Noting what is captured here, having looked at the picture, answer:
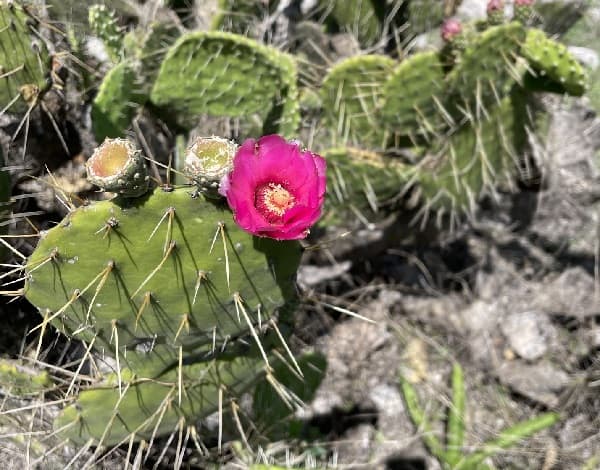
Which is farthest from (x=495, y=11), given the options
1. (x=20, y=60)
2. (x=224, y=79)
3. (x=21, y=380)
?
(x=21, y=380)

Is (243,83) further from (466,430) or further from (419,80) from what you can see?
(466,430)

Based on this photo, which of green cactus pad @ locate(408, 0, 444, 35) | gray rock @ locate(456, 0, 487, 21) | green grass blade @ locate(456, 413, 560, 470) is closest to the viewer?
green grass blade @ locate(456, 413, 560, 470)

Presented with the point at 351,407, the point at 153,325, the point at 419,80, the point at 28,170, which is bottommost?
the point at 351,407

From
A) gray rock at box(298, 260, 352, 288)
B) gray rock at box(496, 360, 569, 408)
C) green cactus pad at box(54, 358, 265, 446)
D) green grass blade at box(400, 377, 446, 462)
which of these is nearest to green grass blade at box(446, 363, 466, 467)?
green grass blade at box(400, 377, 446, 462)

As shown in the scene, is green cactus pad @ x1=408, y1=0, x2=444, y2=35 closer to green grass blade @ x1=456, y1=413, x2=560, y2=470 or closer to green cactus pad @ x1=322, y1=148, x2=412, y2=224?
green cactus pad @ x1=322, y1=148, x2=412, y2=224

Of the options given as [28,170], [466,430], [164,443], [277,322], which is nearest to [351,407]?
[466,430]

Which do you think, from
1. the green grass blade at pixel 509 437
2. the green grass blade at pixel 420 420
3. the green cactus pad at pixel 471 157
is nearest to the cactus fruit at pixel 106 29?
the green cactus pad at pixel 471 157
